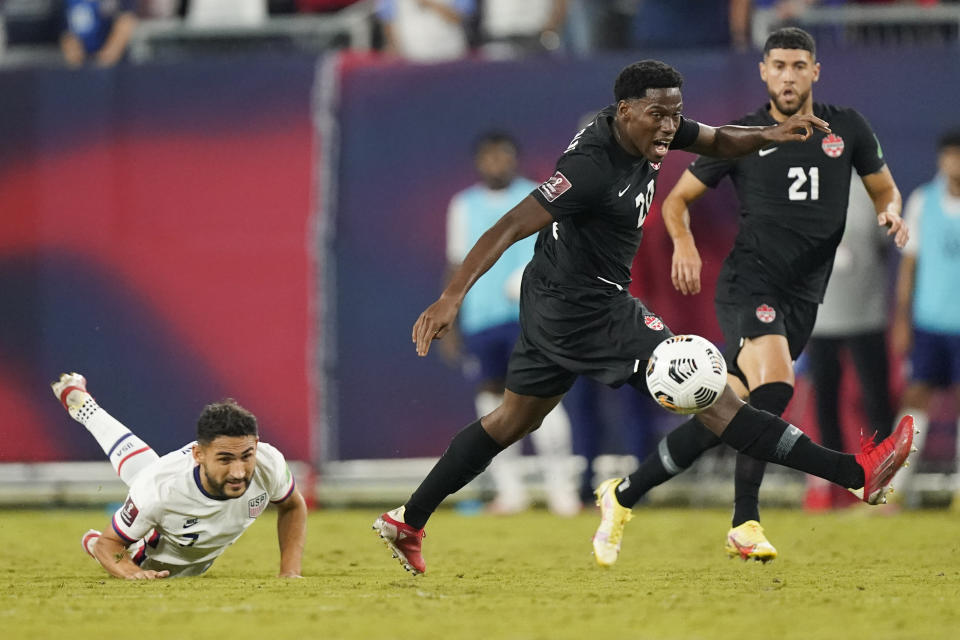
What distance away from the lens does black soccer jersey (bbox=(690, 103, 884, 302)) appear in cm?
836

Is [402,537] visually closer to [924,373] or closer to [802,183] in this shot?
[802,183]

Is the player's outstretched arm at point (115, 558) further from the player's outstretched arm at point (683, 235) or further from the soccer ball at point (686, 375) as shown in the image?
the player's outstretched arm at point (683, 235)

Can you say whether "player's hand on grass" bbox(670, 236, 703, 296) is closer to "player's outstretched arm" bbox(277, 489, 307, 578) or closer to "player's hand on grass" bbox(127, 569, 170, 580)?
"player's outstretched arm" bbox(277, 489, 307, 578)

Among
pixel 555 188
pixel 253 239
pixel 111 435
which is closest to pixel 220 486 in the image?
pixel 111 435

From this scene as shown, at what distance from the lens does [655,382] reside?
6.99 meters

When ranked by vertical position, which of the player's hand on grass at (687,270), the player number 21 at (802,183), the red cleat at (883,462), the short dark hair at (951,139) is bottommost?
the red cleat at (883,462)

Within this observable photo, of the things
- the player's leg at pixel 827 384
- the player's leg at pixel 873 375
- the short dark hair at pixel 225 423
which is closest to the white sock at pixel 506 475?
the player's leg at pixel 827 384

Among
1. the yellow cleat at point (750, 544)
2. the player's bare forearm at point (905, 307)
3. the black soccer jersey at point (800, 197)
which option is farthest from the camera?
the player's bare forearm at point (905, 307)

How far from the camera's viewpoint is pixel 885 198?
824 centimetres

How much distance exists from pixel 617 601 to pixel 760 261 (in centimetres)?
262

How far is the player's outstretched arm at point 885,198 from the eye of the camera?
7.85m

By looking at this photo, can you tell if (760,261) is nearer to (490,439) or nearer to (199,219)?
(490,439)

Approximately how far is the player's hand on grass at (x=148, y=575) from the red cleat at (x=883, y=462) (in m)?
3.39

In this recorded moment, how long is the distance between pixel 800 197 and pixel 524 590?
9.40 feet
